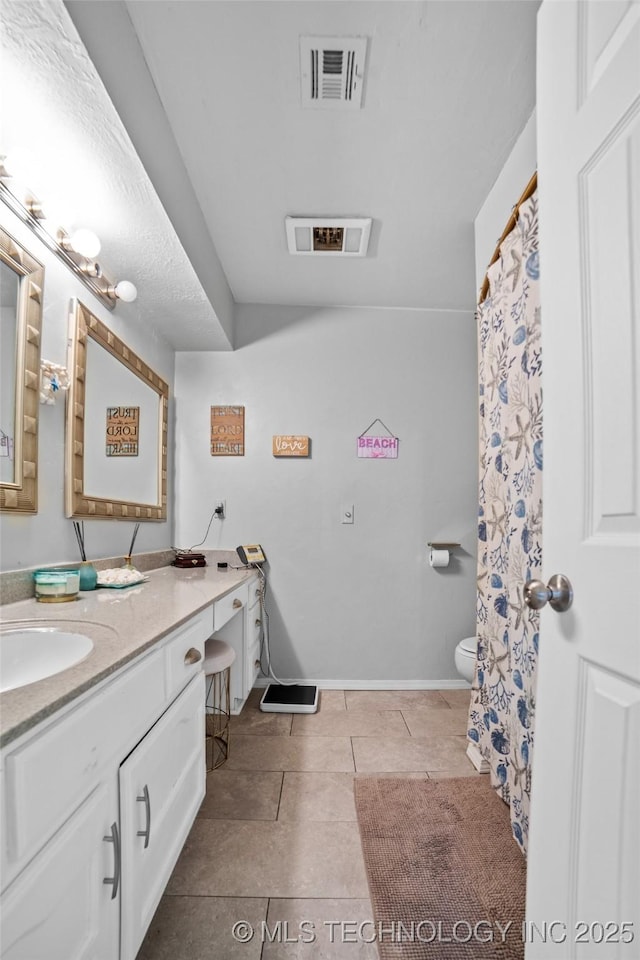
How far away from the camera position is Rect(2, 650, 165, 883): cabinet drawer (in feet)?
1.93

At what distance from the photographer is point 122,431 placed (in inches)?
84.7

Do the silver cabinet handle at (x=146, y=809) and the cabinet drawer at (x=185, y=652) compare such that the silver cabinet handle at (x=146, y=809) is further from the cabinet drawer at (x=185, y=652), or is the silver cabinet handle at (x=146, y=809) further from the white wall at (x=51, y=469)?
the white wall at (x=51, y=469)

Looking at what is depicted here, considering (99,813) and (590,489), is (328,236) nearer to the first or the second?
(590,489)

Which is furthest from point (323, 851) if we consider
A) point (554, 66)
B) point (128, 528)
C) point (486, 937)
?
point (554, 66)

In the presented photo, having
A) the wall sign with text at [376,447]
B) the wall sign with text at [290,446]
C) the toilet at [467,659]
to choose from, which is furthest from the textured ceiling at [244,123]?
the toilet at [467,659]

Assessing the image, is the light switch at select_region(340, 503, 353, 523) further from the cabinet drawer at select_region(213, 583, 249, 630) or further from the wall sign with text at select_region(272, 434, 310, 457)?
the cabinet drawer at select_region(213, 583, 249, 630)

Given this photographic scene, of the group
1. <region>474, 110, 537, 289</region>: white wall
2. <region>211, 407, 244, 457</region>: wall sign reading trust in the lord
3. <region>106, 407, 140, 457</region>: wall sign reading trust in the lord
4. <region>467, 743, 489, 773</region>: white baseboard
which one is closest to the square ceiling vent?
<region>474, 110, 537, 289</region>: white wall

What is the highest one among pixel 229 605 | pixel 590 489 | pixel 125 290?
pixel 125 290

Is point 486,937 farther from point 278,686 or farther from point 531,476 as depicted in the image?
point 278,686

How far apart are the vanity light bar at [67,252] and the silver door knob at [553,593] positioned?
163cm

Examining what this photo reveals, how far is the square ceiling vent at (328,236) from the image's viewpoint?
2.13m

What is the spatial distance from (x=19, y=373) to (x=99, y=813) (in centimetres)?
117

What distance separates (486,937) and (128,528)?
1933mm

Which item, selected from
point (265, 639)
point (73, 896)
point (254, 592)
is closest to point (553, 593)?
point (73, 896)
